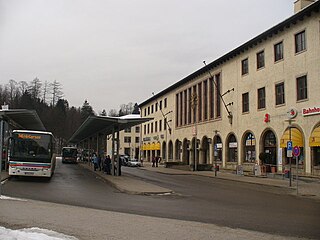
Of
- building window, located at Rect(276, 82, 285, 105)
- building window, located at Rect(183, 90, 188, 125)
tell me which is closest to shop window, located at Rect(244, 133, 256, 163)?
building window, located at Rect(276, 82, 285, 105)

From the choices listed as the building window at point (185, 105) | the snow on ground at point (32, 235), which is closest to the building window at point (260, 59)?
the building window at point (185, 105)

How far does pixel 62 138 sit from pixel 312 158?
85.7 meters

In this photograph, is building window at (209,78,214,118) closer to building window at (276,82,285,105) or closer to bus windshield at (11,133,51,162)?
A: building window at (276,82,285,105)

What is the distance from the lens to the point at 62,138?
106625 millimetres

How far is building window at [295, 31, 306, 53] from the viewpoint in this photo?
32281 millimetres

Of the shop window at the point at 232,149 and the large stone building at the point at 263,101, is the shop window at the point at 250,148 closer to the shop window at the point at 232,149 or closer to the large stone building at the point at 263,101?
the large stone building at the point at 263,101

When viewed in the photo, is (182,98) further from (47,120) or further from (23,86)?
(23,86)

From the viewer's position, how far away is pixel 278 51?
36.1m

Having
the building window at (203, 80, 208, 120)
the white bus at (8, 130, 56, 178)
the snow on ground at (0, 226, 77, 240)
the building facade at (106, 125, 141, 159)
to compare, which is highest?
the building window at (203, 80, 208, 120)

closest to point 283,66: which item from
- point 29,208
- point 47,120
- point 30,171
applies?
point 30,171

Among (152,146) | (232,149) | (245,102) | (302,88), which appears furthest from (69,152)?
(302,88)

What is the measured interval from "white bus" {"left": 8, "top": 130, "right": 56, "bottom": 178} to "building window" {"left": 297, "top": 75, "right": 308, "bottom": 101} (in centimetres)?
2033

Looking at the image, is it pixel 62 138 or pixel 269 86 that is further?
pixel 62 138

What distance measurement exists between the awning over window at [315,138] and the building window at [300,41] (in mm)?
7252
